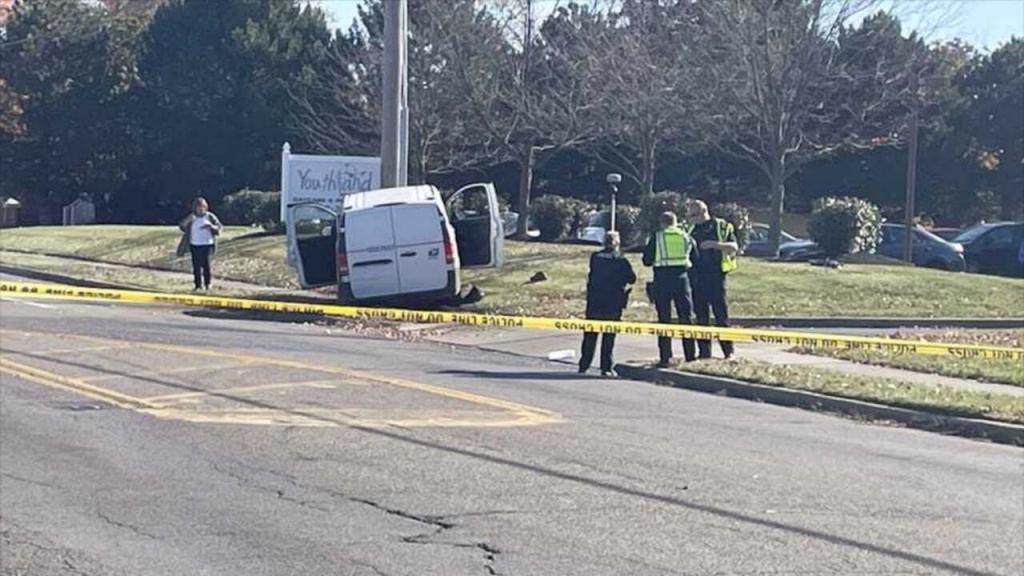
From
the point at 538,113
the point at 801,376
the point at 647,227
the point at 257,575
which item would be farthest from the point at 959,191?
the point at 257,575

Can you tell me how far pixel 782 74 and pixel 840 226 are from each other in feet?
10.7

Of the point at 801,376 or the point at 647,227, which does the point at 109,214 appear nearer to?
the point at 647,227

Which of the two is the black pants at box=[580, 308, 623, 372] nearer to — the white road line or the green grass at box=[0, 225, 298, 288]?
the white road line

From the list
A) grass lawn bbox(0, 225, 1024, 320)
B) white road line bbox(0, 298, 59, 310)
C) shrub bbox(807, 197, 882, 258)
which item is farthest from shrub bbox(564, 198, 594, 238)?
white road line bbox(0, 298, 59, 310)

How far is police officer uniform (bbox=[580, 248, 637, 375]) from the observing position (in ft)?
53.7

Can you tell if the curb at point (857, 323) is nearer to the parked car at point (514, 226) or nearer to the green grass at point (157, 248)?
the green grass at point (157, 248)

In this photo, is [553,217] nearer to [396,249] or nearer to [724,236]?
[396,249]

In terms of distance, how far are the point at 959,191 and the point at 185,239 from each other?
3412 centimetres

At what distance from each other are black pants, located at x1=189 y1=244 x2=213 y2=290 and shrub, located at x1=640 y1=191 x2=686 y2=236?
29.0 feet

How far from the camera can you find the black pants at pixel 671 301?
54.5 feet

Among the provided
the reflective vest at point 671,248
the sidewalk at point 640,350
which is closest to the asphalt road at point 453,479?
the reflective vest at point 671,248

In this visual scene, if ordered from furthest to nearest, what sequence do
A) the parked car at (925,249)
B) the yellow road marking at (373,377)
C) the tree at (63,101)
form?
the tree at (63,101), the parked car at (925,249), the yellow road marking at (373,377)

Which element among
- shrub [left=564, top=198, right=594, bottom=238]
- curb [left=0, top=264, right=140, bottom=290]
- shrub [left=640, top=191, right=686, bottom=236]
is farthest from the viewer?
shrub [left=564, top=198, right=594, bottom=238]

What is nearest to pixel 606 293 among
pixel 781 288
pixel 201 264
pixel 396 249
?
pixel 396 249
